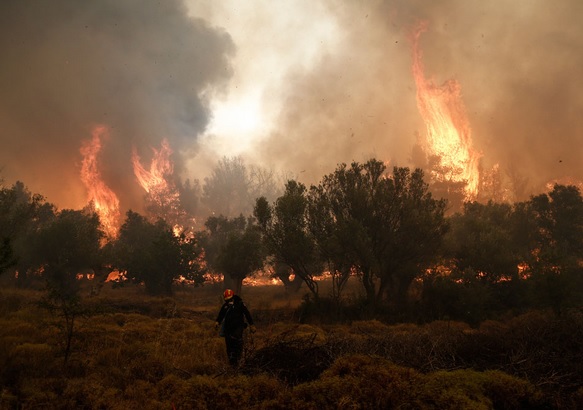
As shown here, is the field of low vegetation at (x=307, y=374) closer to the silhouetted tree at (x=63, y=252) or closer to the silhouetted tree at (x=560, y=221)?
the silhouetted tree at (x=63, y=252)

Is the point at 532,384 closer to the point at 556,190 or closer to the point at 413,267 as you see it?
the point at 413,267

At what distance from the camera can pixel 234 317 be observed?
1070cm

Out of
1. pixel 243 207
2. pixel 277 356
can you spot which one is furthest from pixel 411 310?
pixel 243 207

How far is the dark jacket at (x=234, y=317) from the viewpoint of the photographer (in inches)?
413

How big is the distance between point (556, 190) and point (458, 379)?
5936 cm

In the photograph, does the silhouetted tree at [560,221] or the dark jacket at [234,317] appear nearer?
the dark jacket at [234,317]

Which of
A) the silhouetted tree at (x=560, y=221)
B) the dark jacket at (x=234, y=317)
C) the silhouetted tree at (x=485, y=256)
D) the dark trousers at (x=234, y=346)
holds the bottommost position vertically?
the dark trousers at (x=234, y=346)

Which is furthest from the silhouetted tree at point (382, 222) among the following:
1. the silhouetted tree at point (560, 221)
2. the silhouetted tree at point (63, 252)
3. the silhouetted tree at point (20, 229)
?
the silhouetted tree at point (20, 229)

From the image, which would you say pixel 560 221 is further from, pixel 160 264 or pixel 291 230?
pixel 160 264

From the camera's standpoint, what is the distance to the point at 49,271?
136 feet

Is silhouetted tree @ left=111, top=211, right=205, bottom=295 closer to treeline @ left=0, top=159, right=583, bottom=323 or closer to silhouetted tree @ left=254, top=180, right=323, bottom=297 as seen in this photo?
treeline @ left=0, top=159, right=583, bottom=323

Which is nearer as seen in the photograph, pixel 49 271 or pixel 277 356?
pixel 277 356

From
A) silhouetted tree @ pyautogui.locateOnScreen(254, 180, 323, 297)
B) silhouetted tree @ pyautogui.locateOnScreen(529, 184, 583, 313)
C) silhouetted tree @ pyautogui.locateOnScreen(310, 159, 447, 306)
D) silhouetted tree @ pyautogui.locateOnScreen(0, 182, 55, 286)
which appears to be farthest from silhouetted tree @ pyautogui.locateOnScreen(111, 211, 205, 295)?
silhouetted tree @ pyautogui.locateOnScreen(529, 184, 583, 313)

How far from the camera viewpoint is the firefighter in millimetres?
10258
